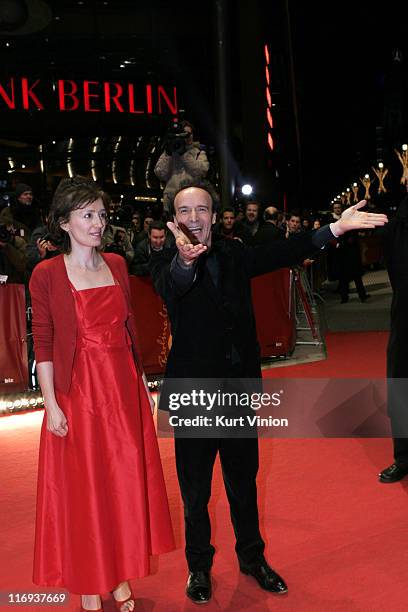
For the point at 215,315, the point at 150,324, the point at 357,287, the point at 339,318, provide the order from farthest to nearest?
the point at 357,287, the point at 339,318, the point at 150,324, the point at 215,315

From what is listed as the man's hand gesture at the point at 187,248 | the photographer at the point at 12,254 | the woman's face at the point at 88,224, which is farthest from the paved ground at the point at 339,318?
the man's hand gesture at the point at 187,248

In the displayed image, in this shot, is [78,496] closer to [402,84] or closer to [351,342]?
[351,342]

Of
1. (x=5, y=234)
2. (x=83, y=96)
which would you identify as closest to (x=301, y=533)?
(x=5, y=234)

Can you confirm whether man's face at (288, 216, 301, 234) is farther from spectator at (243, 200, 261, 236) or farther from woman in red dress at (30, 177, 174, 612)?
woman in red dress at (30, 177, 174, 612)

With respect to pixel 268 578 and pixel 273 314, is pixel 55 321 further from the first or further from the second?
pixel 273 314

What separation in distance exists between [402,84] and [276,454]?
2457 inches

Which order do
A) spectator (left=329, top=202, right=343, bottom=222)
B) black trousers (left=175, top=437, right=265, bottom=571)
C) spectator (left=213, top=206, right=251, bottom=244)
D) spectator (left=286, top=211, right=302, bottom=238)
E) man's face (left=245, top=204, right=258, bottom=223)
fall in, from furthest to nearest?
spectator (left=286, top=211, right=302, bottom=238) < man's face (left=245, top=204, right=258, bottom=223) < spectator (left=213, top=206, right=251, bottom=244) < spectator (left=329, top=202, right=343, bottom=222) < black trousers (left=175, top=437, right=265, bottom=571)

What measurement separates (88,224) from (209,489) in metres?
Answer: 1.29

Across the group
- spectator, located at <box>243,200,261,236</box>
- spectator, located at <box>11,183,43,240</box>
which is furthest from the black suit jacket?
spectator, located at <box>243,200,261,236</box>

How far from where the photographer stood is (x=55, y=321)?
2.85 meters

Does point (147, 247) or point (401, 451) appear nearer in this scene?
point (401, 451)

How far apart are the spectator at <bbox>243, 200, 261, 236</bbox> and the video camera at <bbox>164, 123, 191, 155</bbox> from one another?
297 centimetres

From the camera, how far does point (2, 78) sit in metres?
15.2

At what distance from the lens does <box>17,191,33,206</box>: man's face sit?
781 cm
